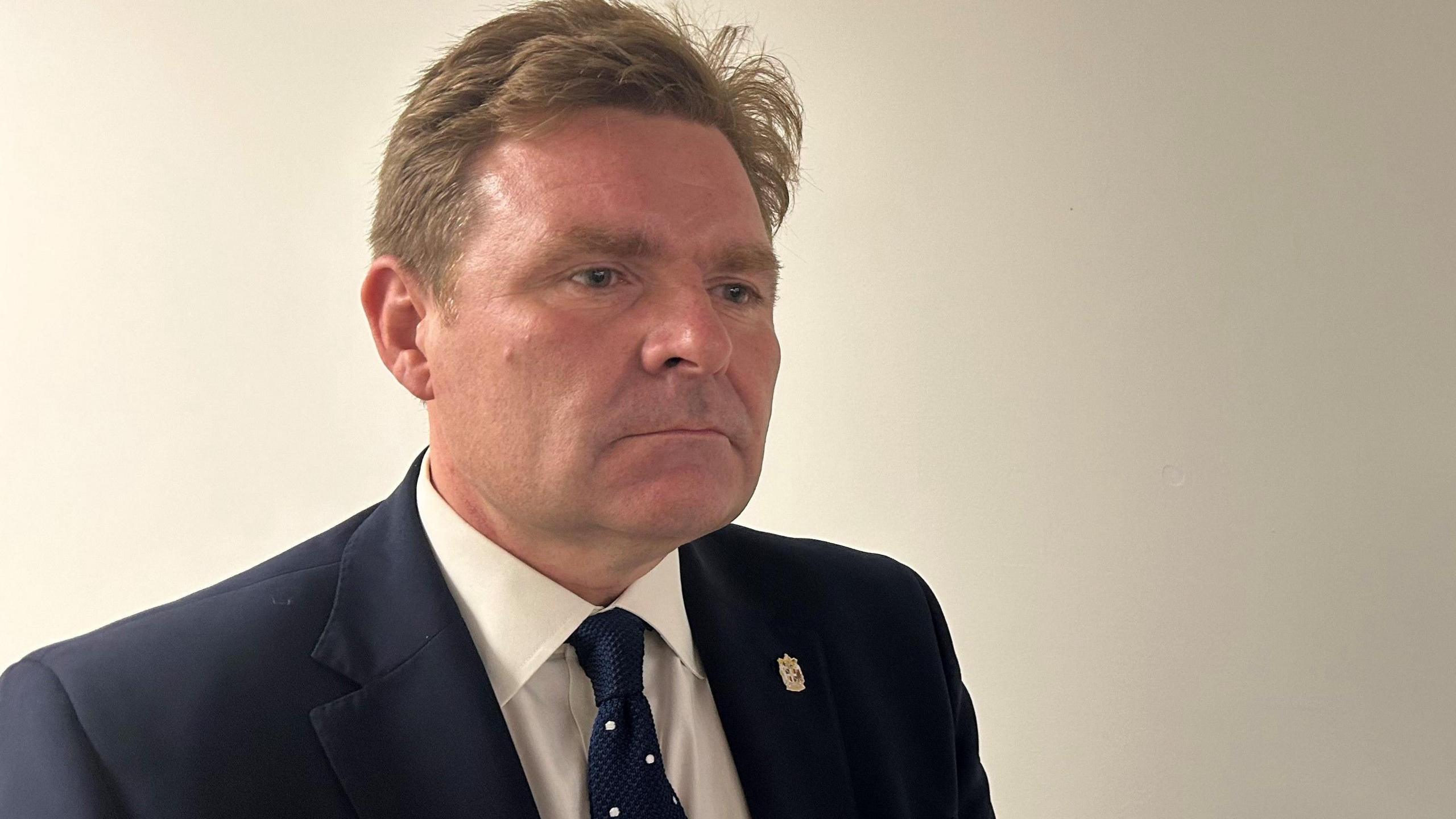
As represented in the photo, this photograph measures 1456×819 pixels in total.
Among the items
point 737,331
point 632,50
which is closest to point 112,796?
point 737,331

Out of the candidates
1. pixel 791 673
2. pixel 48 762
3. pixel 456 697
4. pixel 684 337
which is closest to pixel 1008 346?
pixel 791 673

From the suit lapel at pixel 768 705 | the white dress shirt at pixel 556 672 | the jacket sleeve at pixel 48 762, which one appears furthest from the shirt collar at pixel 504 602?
the jacket sleeve at pixel 48 762

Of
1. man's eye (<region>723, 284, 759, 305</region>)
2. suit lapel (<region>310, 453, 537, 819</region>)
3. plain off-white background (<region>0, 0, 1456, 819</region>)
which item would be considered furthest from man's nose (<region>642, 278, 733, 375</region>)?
plain off-white background (<region>0, 0, 1456, 819</region>)

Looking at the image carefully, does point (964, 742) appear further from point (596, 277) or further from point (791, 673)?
point (596, 277)

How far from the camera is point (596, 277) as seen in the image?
1.25m

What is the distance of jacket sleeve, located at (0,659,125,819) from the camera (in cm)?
106

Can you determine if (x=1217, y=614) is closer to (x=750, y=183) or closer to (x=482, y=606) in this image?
(x=750, y=183)

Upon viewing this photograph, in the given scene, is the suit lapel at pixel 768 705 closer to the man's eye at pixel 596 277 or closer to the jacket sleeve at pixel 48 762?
the man's eye at pixel 596 277

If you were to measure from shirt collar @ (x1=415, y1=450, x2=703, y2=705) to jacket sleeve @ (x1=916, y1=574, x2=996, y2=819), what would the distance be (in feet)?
1.71

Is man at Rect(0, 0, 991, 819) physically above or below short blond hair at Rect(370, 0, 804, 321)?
below

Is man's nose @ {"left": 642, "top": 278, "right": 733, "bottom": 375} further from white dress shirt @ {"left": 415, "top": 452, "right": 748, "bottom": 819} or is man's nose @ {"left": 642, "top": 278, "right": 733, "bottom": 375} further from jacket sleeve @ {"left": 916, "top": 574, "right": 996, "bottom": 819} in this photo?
jacket sleeve @ {"left": 916, "top": 574, "right": 996, "bottom": 819}

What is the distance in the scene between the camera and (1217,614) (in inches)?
89.7

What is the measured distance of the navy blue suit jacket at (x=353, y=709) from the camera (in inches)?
43.6

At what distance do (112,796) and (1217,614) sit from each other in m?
1.89
